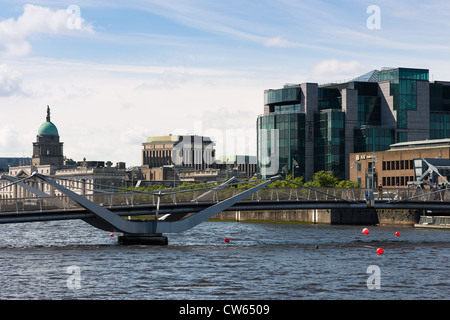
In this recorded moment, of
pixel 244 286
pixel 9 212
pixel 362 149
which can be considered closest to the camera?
pixel 244 286

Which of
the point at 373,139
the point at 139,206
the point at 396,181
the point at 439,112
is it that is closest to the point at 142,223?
the point at 139,206

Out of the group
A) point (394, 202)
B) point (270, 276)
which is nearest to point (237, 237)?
point (394, 202)

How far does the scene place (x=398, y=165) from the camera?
422 ft

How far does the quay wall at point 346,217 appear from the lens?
107 meters

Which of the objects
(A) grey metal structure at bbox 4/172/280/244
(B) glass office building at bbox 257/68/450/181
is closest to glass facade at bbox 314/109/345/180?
(B) glass office building at bbox 257/68/450/181

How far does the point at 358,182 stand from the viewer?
13800 centimetres

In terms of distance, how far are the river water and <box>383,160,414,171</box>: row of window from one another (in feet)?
173

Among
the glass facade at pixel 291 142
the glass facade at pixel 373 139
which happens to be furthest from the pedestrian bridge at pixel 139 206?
the glass facade at pixel 291 142

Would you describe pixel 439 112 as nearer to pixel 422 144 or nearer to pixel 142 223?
pixel 422 144

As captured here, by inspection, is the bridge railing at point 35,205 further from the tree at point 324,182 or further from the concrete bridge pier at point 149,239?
the tree at point 324,182

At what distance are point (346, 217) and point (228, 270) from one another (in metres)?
67.5
